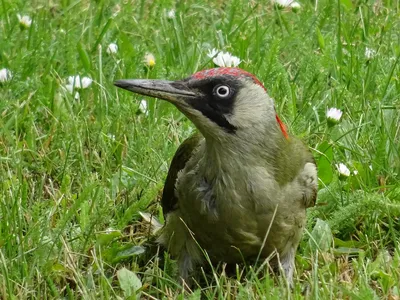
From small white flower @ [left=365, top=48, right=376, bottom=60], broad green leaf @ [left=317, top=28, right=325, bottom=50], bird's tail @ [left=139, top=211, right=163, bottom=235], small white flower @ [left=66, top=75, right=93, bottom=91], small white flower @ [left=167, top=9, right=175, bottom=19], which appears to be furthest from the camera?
small white flower @ [left=167, top=9, right=175, bottom=19]

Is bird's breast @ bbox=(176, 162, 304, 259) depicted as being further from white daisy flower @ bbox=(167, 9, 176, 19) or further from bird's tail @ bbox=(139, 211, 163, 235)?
white daisy flower @ bbox=(167, 9, 176, 19)

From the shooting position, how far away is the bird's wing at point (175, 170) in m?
5.15

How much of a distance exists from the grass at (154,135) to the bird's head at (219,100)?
68cm

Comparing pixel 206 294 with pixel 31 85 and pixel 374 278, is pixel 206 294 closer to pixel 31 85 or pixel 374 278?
pixel 374 278

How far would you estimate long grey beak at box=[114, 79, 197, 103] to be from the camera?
453 cm

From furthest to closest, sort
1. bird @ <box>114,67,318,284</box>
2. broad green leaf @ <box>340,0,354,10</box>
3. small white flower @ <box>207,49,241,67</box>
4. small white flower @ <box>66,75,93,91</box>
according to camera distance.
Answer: broad green leaf @ <box>340,0,354,10</box> → small white flower @ <box>207,49,241,67</box> → small white flower @ <box>66,75,93,91</box> → bird @ <box>114,67,318,284</box>

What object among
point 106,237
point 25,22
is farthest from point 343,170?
point 25,22

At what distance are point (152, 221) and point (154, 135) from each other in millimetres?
731

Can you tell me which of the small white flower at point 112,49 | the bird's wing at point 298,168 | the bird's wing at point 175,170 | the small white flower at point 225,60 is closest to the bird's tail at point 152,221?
the bird's wing at point 175,170

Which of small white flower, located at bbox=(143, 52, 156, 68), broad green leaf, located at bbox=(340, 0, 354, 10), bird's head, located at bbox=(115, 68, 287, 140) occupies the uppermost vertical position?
bird's head, located at bbox=(115, 68, 287, 140)

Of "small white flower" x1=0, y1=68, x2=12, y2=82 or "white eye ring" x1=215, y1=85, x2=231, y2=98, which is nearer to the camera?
"white eye ring" x1=215, y1=85, x2=231, y2=98

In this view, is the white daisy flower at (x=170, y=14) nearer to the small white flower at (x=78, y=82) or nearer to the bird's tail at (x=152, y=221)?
the small white flower at (x=78, y=82)

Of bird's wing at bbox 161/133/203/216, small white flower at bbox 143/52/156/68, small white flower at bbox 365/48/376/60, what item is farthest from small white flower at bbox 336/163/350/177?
small white flower at bbox 143/52/156/68

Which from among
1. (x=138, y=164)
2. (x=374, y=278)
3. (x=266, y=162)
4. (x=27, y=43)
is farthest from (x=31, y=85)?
(x=374, y=278)
